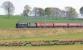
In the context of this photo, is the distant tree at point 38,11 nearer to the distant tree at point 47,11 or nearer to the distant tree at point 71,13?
the distant tree at point 47,11

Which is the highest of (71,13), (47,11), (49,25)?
(47,11)

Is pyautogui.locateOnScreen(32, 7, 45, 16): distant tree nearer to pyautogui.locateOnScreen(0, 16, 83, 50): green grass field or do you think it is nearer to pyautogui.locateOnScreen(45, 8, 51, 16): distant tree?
pyautogui.locateOnScreen(45, 8, 51, 16): distant tree

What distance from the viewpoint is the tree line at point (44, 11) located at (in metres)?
12.5

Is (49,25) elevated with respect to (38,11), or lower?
lower

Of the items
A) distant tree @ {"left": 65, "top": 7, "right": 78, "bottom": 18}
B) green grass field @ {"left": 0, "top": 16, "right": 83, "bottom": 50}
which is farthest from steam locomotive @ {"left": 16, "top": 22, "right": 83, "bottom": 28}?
distant tree @ {"left": 65, "top": 7, "right": 78, "bottom": 18}

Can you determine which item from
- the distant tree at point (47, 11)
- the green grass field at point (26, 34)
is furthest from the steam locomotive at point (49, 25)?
the distant tree at point (47, 11)

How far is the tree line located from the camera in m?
12.5

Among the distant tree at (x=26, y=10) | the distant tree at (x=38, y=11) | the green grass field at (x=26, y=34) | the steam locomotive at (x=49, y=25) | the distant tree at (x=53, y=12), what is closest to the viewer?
the green grass field at (x=26, y=34)

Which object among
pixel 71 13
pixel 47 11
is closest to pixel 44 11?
pixel 47 11

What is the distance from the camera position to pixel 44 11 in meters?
13.3

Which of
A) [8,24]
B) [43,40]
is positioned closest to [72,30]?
[43,40]

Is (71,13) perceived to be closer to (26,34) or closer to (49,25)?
(49,25)

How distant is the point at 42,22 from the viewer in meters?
12.7

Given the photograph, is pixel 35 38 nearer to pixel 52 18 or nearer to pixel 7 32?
pixel 7 32
